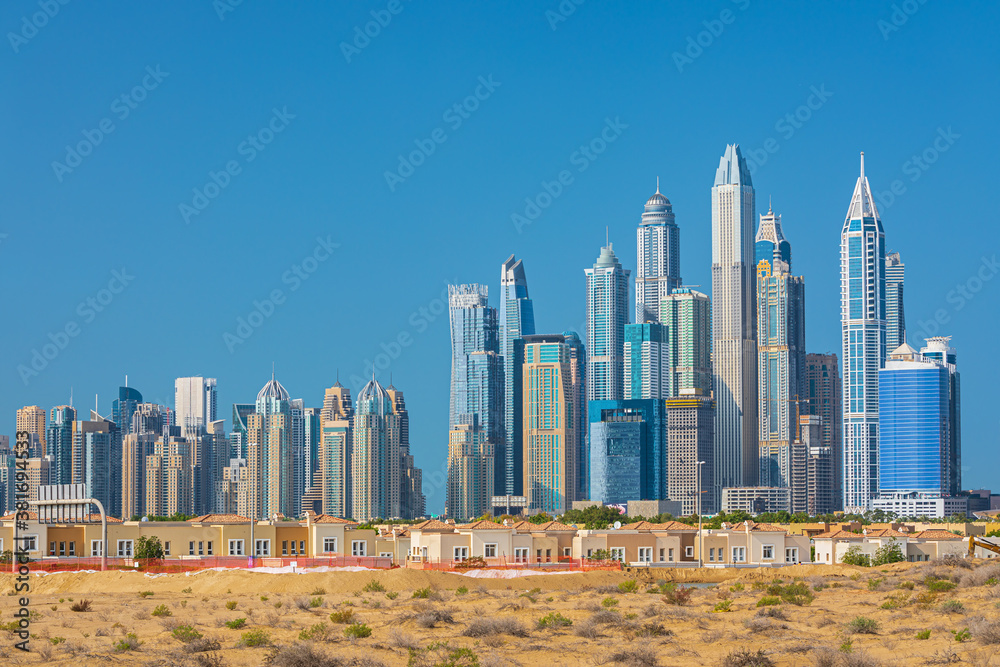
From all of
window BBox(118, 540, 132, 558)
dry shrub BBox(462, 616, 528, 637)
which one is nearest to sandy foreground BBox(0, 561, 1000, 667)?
dry shrub BBox(462, 616, 528, 637)

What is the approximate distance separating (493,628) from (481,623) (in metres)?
0.48

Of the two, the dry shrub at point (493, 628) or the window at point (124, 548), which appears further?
the window at point (124, 548)

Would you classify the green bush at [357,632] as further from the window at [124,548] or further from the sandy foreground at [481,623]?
the window at [124,548]

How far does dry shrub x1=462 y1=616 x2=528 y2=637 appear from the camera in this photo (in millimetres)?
39469

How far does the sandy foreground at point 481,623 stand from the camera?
3481 cm

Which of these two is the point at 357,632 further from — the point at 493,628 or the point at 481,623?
the point at 493,628

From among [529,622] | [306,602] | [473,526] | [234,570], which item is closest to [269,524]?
[473,526]

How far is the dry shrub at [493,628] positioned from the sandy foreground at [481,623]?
0.04 meters

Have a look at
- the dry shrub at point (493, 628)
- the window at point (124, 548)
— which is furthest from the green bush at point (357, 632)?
the window at point (124, 548)

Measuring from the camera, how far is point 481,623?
3988 centimetres

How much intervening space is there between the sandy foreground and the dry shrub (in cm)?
4

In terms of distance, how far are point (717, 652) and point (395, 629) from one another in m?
9.74

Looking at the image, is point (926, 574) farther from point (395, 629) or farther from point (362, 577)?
point (395, 629)

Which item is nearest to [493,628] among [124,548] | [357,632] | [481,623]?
[481,623]
